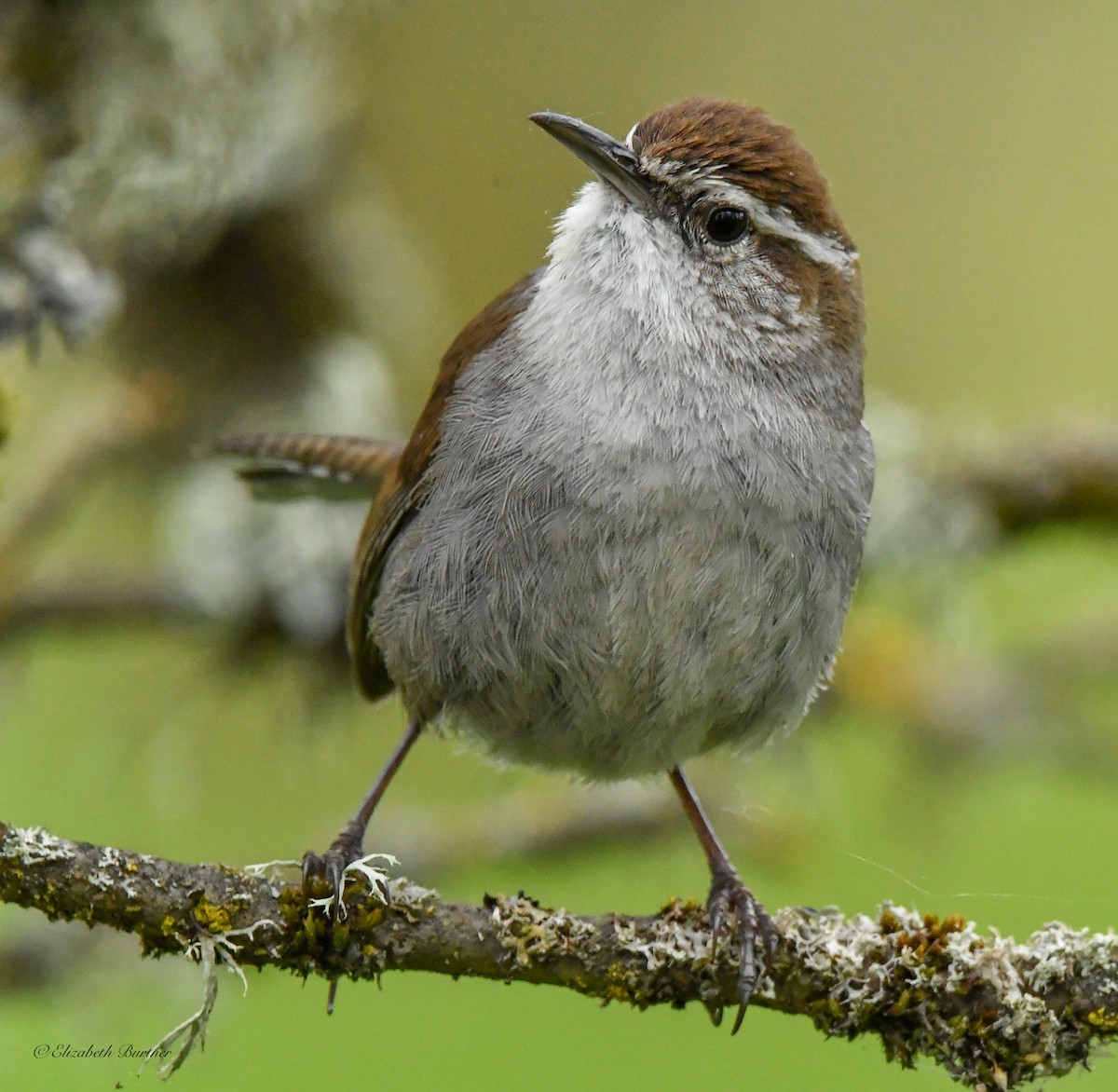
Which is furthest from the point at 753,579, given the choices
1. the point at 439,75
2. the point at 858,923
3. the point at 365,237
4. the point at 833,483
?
the point at 439,75

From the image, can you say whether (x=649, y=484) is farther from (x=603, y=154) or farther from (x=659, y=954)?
(x=659, y=954)

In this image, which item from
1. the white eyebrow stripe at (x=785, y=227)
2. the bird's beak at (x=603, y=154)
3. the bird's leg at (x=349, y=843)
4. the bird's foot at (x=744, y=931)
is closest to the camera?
the bird's leg at (x=349, y=843)

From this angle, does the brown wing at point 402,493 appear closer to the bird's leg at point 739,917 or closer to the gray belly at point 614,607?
the gray belly at point 614,607

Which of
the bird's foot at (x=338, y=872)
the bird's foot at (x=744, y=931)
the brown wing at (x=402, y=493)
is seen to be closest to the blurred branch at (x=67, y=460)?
the brown wing at (x=402, y=493)

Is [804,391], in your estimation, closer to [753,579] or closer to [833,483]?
[833,483]

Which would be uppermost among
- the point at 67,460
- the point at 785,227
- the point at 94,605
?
the point at 785,227

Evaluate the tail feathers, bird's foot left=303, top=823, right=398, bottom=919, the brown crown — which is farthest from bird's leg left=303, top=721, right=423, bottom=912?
the brown crown

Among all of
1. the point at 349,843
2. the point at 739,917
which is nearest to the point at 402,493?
the point at 349,843
